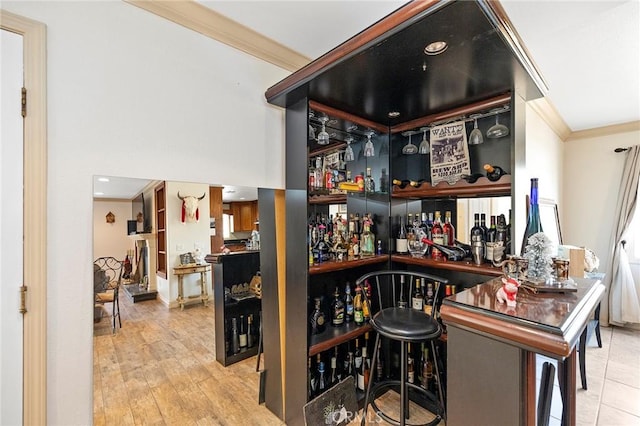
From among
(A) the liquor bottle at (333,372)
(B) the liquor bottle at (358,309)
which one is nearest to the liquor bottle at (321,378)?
(A) the liquor bottle at (333,372)

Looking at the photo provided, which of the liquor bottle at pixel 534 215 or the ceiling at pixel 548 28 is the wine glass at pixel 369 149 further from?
the liquor bottle at pixel 534 215

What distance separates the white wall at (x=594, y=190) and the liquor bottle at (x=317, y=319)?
4.09m

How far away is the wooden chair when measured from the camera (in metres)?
1.29

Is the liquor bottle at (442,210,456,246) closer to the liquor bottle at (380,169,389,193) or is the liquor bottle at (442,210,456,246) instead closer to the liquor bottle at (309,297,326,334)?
the liquor bottle at (380,169,389,193)

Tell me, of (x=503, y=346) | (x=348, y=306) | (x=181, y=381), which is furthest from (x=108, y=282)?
(x=503, y=346)

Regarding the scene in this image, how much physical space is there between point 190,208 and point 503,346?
164 cm

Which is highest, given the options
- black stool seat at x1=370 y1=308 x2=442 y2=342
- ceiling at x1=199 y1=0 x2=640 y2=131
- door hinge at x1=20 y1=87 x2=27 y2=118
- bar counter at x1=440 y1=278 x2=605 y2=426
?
ceiling at x1=199 y1=0 x2=640 y2=131

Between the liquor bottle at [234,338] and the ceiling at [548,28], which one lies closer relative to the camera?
the ceiling at [548,28]

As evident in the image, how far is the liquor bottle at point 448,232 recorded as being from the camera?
204 cm

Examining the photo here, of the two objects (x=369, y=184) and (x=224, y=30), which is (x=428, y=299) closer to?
(x=369, y=184)

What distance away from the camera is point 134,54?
136cm

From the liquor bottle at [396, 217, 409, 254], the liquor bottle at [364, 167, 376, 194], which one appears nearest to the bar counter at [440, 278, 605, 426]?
the liquor bottle at [396, 217, 409, 254]

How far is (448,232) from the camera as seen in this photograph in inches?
81.0

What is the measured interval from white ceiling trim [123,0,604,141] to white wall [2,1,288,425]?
4cm
